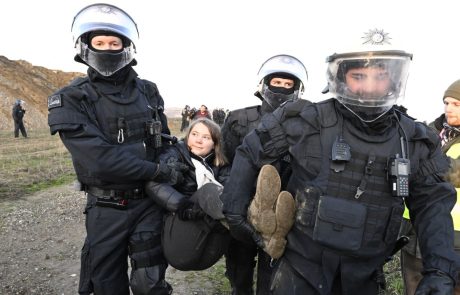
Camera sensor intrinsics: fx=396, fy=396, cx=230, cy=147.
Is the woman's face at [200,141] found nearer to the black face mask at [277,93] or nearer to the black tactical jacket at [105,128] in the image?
the black tactical jacket at [105,128]

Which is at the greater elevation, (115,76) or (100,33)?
(100,33)

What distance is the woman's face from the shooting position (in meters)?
3.09

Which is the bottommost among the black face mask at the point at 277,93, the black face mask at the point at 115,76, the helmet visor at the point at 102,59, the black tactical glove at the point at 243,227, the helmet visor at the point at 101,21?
the black tactical glove at the point at 243,227

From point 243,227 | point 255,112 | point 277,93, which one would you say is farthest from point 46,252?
point 243,227

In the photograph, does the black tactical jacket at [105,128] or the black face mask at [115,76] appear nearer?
the black tactical jacket at [105,128]

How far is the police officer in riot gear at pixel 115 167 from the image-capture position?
260cm

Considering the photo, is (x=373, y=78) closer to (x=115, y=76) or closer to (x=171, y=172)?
(x=171, y=172)

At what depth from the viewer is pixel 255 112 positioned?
138 inches

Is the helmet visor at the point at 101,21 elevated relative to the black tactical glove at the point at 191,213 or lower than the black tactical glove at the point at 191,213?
elevated

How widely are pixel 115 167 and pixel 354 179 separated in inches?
57.4

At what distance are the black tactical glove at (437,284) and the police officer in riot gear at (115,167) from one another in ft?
Answer: 5.32

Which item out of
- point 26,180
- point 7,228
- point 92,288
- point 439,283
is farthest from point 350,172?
point 26,180

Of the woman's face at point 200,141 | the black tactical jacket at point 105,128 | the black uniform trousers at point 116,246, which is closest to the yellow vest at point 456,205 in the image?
the woman's face at point 200,141

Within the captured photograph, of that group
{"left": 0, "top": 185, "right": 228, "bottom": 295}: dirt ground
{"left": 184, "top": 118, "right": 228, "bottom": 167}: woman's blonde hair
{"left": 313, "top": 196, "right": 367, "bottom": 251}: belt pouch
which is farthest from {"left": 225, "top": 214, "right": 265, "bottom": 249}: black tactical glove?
{"left": 0, "top": 185, "right": 228, "bottom": 295}: dirt ground
